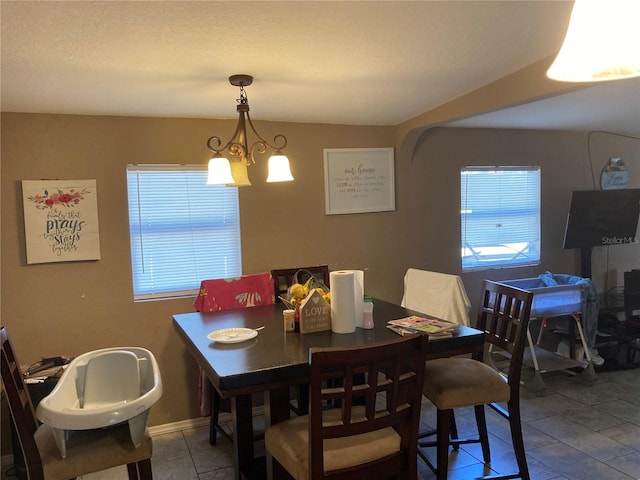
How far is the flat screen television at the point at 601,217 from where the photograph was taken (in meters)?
4.38

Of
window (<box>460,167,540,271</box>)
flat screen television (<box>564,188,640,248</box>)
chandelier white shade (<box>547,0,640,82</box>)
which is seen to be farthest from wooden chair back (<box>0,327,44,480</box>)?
flat screen television (<box>564,188,640,248</box>)

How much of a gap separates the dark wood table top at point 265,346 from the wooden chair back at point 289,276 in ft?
1.33

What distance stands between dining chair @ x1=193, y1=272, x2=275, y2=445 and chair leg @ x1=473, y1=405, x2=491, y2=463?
141 cm

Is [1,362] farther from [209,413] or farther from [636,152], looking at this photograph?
[636,152]

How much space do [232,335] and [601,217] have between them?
148 inches

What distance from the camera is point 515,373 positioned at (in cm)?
237

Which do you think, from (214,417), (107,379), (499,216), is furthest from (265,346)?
(499,216)

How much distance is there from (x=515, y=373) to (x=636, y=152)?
12.2 ft

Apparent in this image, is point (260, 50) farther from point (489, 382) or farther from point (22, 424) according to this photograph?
point (489, 382)

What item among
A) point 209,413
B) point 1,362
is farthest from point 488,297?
point 1,362

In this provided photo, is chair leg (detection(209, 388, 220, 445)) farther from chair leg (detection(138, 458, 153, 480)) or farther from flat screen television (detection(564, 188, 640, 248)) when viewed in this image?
flat screen television (detection(564, 188, 640, 248))

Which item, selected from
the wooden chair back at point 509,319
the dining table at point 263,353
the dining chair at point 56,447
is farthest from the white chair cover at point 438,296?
the dining chair at point 56,447

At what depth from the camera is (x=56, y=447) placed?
1.80 metres

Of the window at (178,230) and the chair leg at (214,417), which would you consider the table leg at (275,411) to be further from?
the window at (178,230)
